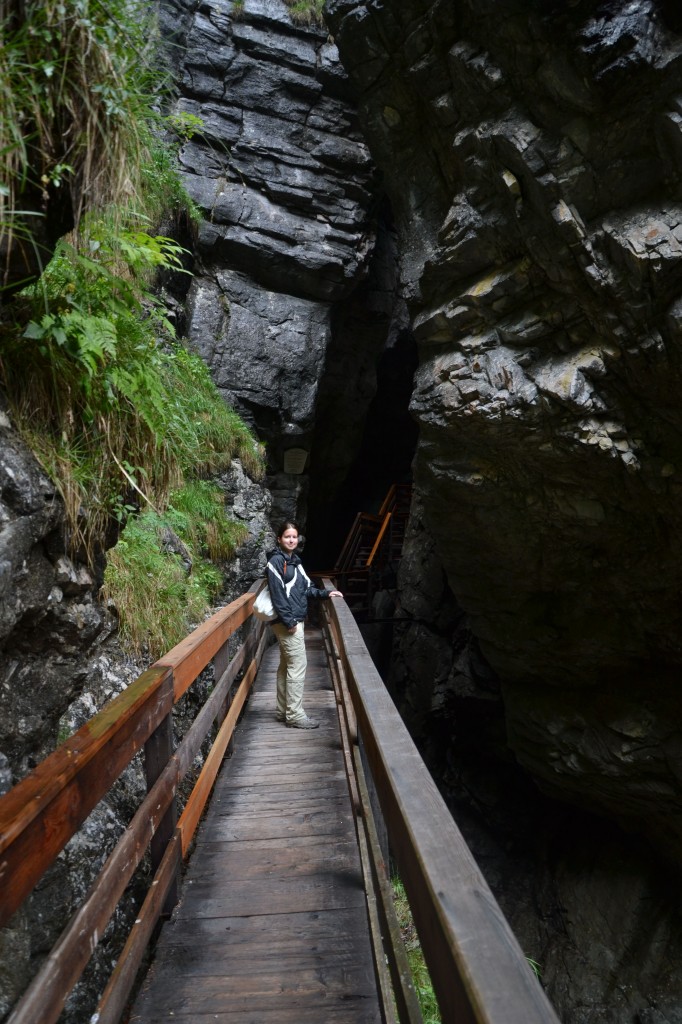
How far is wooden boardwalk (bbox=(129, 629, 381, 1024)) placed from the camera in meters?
1.85

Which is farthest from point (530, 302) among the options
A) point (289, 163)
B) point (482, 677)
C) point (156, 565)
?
point (289, 163)

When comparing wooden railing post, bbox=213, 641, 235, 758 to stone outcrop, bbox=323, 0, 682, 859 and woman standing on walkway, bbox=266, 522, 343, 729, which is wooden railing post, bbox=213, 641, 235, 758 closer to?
woman standing on walkway, bbox=266, 522, 343, 729

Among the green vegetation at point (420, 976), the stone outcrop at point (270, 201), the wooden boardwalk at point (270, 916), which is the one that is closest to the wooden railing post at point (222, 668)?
the wooden boardwalk at point (270, 916)

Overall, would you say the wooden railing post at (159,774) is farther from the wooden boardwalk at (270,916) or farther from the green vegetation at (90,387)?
the green vegetation at (90,387)

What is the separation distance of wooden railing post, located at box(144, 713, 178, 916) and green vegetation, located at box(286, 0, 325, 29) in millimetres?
14484

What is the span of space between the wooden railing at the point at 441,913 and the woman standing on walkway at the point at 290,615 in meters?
2.62

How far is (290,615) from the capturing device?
4453mm

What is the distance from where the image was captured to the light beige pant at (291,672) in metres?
4.58

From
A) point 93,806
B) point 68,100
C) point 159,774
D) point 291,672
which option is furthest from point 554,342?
point 93,806

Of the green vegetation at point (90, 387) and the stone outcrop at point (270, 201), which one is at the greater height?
the stone outcrop at point (270, 201)

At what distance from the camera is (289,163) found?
38.5 ft

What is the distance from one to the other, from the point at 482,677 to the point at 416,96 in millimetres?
8718

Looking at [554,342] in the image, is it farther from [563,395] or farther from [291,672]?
[291,672]

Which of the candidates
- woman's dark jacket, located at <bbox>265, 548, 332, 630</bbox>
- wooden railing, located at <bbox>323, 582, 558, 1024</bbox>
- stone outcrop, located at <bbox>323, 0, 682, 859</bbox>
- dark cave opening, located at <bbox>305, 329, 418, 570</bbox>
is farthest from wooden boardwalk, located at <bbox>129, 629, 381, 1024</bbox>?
dark cave opening, located at <bbox>305, 329, 418, 570</bbox>
